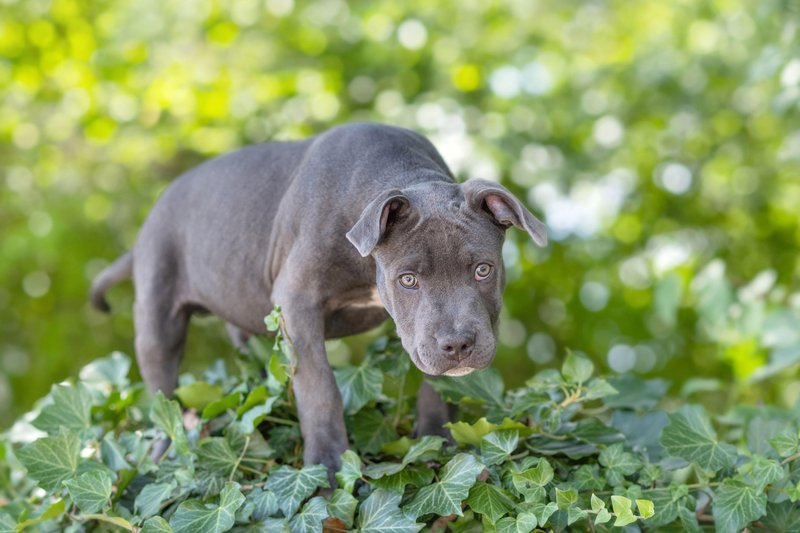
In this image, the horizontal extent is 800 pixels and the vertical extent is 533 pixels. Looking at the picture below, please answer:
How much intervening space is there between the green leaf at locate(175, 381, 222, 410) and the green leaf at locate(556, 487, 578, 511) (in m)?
1.50

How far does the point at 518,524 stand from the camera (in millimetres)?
3064

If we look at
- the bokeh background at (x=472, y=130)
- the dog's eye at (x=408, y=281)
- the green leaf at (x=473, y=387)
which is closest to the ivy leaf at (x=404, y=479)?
the green leaf at (x=473, y=387)

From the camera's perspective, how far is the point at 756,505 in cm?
320

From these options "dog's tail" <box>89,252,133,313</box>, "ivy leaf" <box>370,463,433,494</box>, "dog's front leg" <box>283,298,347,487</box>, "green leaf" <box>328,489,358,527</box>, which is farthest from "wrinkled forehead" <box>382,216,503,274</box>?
"dog's tail" <box>89,252,133,313</box>

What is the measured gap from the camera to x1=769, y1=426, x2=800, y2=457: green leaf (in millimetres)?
3311

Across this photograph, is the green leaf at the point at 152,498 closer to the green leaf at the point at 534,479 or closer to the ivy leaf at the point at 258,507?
the ivy leaf at the point at 258,507

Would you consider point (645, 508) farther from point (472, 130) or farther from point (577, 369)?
point (472, 130)

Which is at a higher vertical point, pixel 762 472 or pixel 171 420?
pixel 171 420

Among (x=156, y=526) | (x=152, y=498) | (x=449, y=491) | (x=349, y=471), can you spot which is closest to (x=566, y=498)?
(x=449, y=491)

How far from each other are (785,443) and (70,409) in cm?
275

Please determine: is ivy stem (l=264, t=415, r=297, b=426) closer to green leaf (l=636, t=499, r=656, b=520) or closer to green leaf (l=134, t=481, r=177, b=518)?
green leaf (l=134, t=481, r=177, b=518)

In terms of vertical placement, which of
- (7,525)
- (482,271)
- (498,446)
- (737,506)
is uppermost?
(482,271)

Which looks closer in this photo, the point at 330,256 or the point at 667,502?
the point at 667,502

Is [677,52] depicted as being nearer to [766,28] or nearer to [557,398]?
[766,28]
